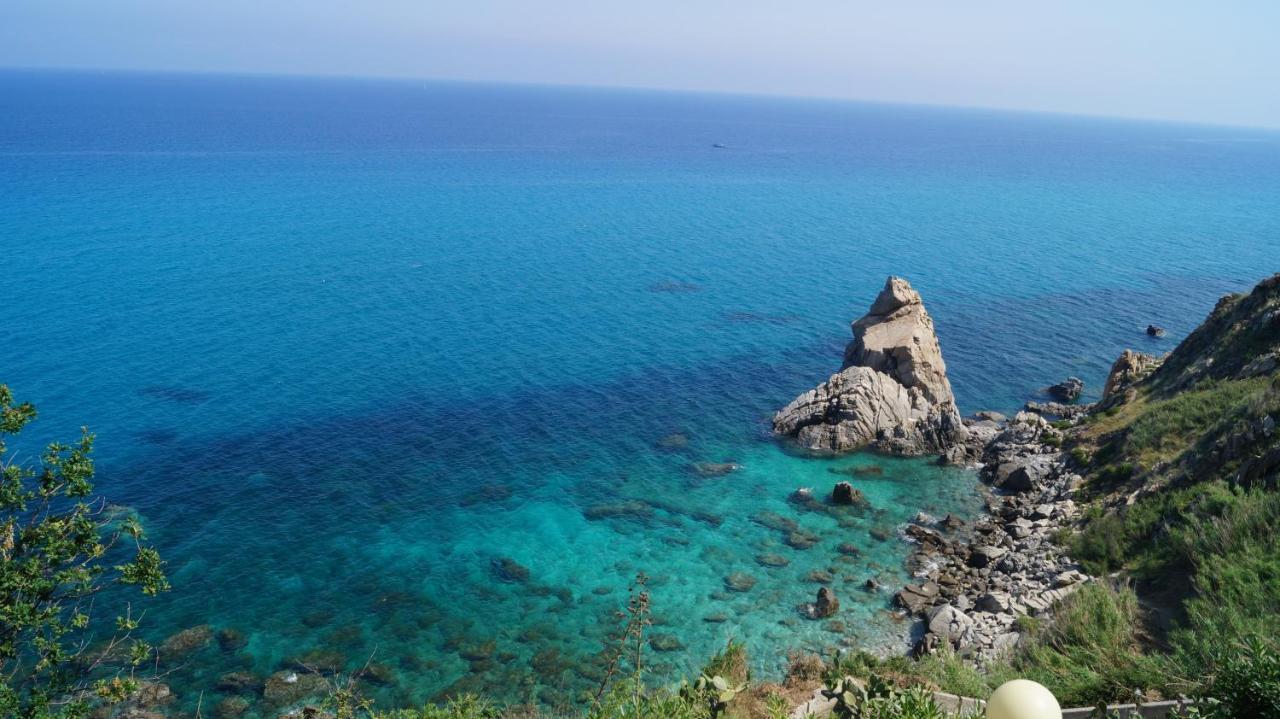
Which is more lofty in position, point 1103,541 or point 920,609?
point 1103,541

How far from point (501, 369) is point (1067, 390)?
48699 mm

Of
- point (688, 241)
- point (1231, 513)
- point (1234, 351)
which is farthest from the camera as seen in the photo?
point (688, 241)

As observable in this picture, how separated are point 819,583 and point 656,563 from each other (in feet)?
29.5

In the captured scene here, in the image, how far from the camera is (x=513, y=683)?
32656mm

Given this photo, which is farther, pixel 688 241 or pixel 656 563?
pixel 688 241

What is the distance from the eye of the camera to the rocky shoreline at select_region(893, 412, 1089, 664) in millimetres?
32781

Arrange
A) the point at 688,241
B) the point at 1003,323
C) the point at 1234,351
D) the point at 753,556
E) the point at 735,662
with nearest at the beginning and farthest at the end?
1. the point at 735,662
2. the point at 753,556
3. the point at 1234,351
4. the point at 1003,323
5. the point at 688,241

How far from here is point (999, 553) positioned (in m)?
39.6

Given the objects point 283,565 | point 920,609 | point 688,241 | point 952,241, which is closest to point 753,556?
point 920,609

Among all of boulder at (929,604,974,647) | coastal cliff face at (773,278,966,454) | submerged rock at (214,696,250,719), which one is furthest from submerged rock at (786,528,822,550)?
submerged rock at (214,696,250,719)

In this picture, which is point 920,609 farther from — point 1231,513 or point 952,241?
point 952,241

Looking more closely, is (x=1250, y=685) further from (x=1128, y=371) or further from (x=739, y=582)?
(x=1128, y=371)

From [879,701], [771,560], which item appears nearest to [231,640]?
[771,560]

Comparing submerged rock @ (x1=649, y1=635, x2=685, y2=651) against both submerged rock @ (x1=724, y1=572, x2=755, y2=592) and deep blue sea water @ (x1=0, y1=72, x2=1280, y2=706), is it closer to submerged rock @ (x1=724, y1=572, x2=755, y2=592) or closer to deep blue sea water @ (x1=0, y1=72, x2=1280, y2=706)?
deep blue sea water @ (x1=0, y1=72, x2=1280, y2=706)
